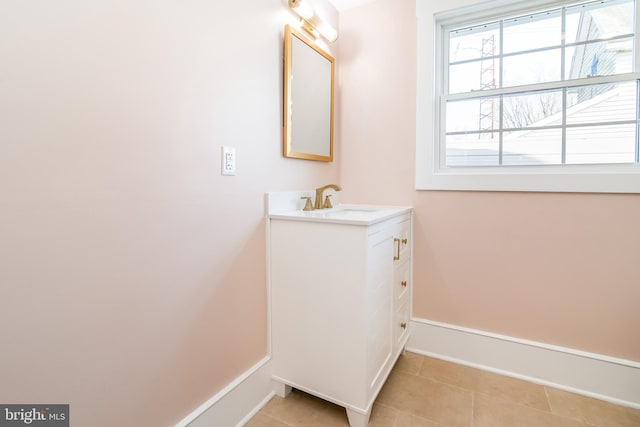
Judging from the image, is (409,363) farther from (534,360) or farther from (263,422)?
(263,422)

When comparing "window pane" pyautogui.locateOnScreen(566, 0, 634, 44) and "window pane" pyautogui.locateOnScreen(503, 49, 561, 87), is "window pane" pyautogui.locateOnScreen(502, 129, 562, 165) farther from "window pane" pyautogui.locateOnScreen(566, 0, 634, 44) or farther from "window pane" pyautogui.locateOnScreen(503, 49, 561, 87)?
"window pane" pyautogui.locateOnScreen(566, 0, 634, 44)

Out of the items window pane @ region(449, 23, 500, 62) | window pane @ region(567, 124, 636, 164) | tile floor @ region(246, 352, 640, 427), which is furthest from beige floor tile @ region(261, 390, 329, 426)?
window pane @ region(449, 23, 500, 62)

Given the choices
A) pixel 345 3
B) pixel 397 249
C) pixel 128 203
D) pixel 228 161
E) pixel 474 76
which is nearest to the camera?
pixel 128 203

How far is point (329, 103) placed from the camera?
2.00m

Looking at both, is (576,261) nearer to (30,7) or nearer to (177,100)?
(177,100)

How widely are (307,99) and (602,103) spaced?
1.54 meters

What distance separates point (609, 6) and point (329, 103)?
1525 mm

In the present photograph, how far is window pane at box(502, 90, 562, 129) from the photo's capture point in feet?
5.56

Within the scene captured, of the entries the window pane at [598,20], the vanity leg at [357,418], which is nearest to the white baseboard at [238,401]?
the vanity leg at [357,418]

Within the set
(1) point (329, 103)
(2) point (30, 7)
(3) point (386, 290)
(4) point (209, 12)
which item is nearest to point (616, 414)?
(3) point (386, 290)

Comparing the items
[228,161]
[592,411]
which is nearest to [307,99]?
[228,161]

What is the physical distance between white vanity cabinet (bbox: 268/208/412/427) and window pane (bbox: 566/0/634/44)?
138 cm

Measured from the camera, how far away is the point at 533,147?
1.74m

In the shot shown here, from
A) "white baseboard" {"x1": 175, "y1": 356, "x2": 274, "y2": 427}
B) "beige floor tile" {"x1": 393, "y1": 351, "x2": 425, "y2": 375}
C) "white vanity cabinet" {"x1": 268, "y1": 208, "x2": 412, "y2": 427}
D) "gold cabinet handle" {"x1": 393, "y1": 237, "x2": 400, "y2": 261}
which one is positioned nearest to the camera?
"white baseboard" {"x1": 175, "y1": 356, "x2": 274, "y2": 427}
